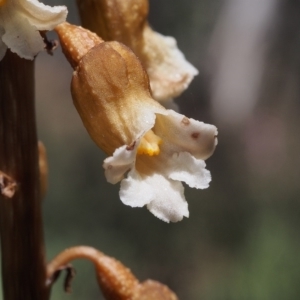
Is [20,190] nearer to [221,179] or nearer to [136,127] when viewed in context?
[136,127]

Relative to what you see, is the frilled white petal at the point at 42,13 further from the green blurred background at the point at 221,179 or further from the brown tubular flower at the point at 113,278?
the green blurred background at the point at 221,179

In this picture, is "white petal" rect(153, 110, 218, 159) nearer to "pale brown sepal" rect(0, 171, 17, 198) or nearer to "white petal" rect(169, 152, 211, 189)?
"white petal" rect(169, 152, 211, 189)

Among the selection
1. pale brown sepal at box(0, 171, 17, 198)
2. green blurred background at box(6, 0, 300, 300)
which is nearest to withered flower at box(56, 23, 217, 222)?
pale brown sepal at box(0, 171, 17, 198)

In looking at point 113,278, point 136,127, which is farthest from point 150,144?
point 113,278

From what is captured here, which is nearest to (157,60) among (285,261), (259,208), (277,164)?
(285,261)

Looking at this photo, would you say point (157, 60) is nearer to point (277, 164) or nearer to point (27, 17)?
point (27, 17)

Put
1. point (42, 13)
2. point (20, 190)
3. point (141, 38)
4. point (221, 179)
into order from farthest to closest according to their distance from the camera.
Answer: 1. point (221, 179)
2. point (141, 38)
3. point (20, 190)
4. point (42, 13)

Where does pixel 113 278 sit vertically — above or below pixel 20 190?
below
